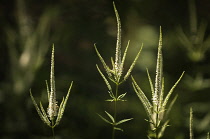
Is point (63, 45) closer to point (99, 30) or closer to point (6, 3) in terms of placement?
point (99, 30)

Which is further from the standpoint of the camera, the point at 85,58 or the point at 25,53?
the point at 85,58

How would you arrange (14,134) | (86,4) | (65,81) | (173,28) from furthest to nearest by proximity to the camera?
(86,4), (173,28), (65,81), (14,134)

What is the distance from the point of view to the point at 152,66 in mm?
3572

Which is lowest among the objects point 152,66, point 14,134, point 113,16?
point 14,134

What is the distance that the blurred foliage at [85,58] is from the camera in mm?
2949

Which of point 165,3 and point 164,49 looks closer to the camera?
point 164,49

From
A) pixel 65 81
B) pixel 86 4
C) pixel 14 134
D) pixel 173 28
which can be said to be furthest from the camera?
pixel 86 4

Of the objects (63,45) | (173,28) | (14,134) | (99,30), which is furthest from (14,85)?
(173,28)

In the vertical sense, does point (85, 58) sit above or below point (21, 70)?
above

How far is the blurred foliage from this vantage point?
9.68ft

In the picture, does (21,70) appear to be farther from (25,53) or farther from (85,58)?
(85,58)

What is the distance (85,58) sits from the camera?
154 inches

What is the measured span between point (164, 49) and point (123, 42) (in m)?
0.50

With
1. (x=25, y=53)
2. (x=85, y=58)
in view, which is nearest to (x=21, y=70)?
(x=25, y=53)
